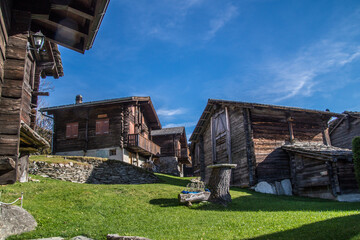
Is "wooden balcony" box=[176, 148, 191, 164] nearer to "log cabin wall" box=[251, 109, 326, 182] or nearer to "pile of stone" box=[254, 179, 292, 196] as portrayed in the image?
"log cabin wall" box=[251, 109, 326, 182]

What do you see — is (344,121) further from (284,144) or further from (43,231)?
(43,231)

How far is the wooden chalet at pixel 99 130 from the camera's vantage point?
2762 centimetres

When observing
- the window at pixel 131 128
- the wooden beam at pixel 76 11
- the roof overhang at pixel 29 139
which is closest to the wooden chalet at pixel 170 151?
the window at pixel 131 128

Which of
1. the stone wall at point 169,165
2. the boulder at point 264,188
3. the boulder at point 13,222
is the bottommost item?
the boulder at point 13,222

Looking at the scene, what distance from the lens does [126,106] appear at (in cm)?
2847

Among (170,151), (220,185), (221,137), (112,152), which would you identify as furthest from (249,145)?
(170,151)

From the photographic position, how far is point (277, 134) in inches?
878

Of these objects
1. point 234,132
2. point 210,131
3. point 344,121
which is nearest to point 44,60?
point 234,132

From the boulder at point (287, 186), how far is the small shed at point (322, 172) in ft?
1.11

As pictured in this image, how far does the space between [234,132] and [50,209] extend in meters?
15.8

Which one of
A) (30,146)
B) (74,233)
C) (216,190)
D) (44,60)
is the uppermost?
(44,60)

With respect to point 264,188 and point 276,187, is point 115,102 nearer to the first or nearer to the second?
point 264,188

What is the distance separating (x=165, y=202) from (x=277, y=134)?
12.2 m

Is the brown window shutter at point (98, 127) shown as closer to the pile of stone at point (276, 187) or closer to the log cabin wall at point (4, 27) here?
the pile of stone at point (276, 187)
